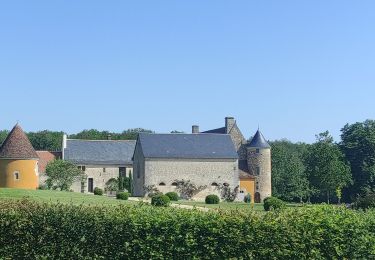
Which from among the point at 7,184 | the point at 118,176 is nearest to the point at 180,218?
the point at 7,184

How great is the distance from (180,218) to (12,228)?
13.7 feet

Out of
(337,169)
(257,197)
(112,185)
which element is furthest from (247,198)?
(112,185)

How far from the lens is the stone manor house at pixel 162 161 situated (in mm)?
44750

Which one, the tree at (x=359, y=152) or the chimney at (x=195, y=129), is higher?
the chimney at (x=195, y=129)

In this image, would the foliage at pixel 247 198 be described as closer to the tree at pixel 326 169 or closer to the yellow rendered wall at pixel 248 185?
the yellow rendered wall at pixel 248 185

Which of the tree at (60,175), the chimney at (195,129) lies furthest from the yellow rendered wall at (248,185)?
the tree at (60,175)

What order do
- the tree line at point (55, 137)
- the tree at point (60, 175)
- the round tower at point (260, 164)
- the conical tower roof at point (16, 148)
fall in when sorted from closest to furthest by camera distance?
the conical tower roof at point (16, 148) → the tree at point (60, 175) → the round tower at point (260, 164) → the tree line at point (55, 137)

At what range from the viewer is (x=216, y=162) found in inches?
2283

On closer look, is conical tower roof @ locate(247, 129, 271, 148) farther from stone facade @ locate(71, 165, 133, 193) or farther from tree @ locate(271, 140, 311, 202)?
stone facade @ locate(71, 165, 133, 193)

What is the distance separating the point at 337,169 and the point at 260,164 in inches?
402

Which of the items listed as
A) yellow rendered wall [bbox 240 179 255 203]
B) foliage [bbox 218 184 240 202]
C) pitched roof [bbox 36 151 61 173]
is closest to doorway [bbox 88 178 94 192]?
pitched roof [bbox 36 151 61 173]

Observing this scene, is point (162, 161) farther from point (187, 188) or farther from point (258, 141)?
point (258, 141)

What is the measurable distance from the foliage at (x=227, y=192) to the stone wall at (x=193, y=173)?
1.35 feet

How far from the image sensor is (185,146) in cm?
5825
